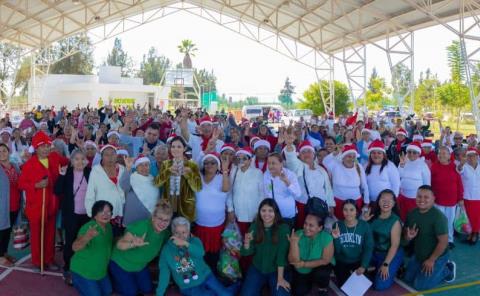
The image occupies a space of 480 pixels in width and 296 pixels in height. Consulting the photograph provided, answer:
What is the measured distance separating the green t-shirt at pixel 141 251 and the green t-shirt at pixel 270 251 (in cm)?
92

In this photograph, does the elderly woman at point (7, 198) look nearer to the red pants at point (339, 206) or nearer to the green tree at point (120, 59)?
the red pants at point (339, 206)

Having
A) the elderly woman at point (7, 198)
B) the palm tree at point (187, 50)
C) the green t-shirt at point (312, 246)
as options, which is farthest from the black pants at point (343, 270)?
the palm tree at point (187, 50)

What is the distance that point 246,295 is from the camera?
3941 mm

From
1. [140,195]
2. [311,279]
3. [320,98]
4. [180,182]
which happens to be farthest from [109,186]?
[320,98]

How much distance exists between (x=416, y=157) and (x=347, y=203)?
1.75 m

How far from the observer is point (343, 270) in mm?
4301

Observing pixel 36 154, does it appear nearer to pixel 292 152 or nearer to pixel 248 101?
pixel 292 152

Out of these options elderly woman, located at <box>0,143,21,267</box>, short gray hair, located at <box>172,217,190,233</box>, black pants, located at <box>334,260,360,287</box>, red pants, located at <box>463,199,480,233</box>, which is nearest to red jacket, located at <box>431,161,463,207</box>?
red pants, located at <box>463,199,480,233</box>

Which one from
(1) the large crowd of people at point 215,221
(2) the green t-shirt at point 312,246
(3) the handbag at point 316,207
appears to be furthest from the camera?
(3) the handbag at point 316,207

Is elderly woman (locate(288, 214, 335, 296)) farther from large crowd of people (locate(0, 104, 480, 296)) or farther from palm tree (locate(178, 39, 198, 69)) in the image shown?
palm tree (locate(178, 39, 198, 69))

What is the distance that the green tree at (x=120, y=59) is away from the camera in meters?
69.5

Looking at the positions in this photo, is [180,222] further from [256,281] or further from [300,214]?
[300,214]

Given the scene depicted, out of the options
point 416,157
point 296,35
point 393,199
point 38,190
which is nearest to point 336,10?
point 296,35

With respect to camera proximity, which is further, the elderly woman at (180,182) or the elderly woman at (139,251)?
the elderly woman at (180,182)
